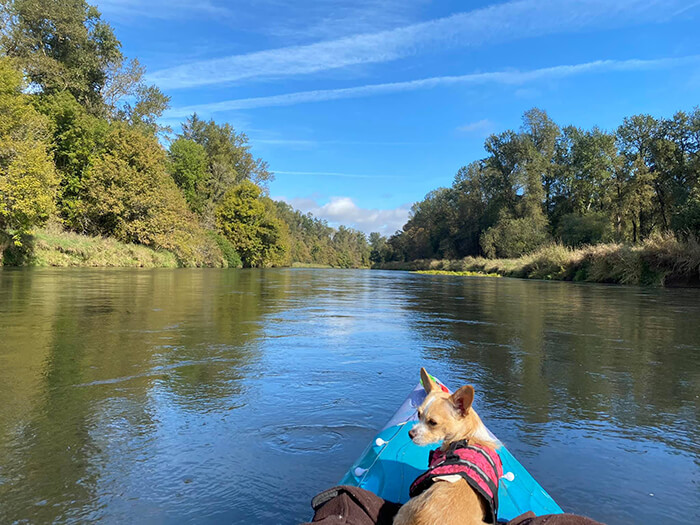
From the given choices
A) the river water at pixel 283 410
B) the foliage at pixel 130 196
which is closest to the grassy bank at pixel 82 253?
the foliage at pixel 130 196

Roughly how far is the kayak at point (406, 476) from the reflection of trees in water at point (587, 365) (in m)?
1.52

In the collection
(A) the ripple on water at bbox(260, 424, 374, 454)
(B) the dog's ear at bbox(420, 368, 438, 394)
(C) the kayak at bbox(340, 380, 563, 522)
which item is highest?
(B) the dog's ear at bbox(420, 368, 438, 394)

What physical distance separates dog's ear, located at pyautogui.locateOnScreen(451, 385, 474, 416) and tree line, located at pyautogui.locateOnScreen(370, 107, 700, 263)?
23249 mm

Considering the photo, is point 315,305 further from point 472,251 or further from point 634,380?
point 472,251

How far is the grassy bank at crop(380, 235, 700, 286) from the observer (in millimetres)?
20125

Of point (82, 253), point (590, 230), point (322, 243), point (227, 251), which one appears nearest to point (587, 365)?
point (82, 253)

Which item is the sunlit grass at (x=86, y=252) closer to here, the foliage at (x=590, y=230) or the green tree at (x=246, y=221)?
the green tree at (x=246, y=221)

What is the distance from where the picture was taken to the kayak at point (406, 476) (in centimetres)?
196

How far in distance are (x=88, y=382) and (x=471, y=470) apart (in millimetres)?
3660

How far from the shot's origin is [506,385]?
14.5 feet

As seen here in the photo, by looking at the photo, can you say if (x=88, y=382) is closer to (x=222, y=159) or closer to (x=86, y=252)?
(x=86, y=252)

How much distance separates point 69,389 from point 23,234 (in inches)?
962

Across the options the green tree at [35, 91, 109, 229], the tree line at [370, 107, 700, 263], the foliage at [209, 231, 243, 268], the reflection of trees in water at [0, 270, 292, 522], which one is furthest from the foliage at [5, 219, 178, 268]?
the tree line at [370, 107, 700, 263]

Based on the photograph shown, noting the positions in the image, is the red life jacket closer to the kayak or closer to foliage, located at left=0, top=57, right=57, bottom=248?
the kayak
